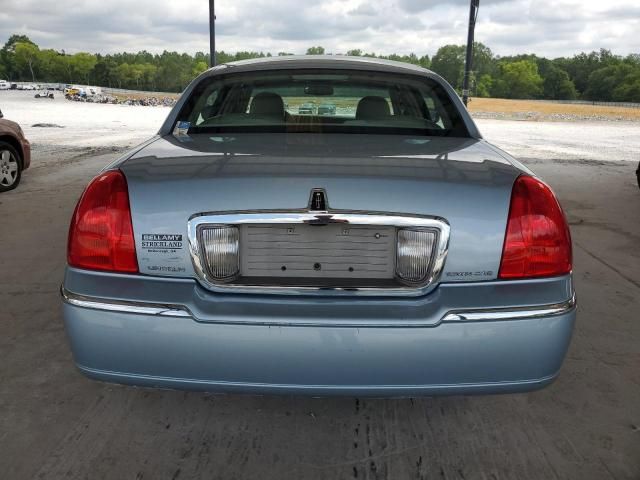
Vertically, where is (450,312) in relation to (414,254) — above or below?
below

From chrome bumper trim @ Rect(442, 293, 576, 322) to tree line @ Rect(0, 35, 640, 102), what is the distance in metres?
70.7

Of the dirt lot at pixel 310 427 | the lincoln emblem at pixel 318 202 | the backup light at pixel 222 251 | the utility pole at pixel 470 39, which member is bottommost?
the dirt lot at pixel 310 427

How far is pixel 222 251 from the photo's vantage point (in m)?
1.90

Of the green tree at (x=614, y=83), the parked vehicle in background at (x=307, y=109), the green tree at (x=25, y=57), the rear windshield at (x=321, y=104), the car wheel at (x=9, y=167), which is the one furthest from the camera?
the green tree at (x=25, y=57)

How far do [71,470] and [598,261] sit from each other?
14.5 feet

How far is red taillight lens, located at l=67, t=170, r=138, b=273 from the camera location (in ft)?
6.34

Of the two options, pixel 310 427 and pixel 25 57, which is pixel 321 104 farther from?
pixel 25 57

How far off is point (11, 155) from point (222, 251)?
7.19 metres

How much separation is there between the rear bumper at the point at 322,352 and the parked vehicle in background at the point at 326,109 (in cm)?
210

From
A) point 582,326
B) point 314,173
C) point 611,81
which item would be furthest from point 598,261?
point 611,81

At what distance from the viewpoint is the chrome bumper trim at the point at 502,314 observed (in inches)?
72.0

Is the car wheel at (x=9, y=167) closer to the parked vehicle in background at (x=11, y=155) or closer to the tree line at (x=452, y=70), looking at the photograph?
the parked vehicle in background at (x=11, y=155)

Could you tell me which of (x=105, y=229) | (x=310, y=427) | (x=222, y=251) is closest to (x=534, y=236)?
(x=222, y=251)

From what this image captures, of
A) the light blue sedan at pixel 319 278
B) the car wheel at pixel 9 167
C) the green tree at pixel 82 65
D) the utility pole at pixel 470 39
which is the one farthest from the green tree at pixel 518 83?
the light blue sedan at pixel 319 278
